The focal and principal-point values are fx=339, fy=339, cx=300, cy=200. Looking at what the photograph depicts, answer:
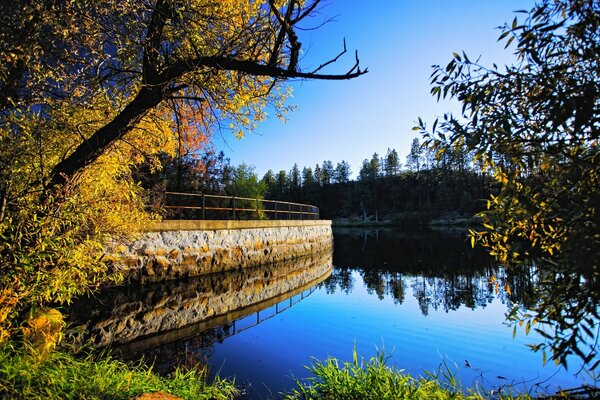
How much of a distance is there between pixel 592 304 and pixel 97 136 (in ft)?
14.9

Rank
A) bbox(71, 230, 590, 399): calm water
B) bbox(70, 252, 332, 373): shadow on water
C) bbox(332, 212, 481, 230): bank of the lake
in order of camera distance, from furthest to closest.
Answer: bbox(332, 212, 481, 230): bank of the lake, bbox(70, 252, 332, 373): shadow on water, bbox(71, 230, 590, 399): calm water

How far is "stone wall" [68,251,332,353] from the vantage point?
6242 mm

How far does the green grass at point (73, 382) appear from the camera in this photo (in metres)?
2.95

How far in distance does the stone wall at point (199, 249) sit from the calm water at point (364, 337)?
110cm

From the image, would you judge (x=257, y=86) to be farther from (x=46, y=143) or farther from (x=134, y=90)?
(x=46, y=143)

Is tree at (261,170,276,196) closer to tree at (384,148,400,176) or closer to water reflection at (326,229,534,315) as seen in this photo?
tree at (384,148,400,176)

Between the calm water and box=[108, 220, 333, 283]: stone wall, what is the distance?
3.62 feet

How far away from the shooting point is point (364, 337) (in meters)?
6.66

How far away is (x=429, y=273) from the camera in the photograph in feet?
46.6

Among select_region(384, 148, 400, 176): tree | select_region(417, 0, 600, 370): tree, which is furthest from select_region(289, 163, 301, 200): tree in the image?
select_region(417, 0, 600, 370): tree

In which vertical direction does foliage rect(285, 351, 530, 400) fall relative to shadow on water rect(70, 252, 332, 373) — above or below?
above

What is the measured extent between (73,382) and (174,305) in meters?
4.90

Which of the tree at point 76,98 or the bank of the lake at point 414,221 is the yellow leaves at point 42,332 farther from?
the bank of the lake at point 414,221

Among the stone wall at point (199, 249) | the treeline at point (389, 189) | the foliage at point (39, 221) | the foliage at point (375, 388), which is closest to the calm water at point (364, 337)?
the foliage at point (375, 388)
